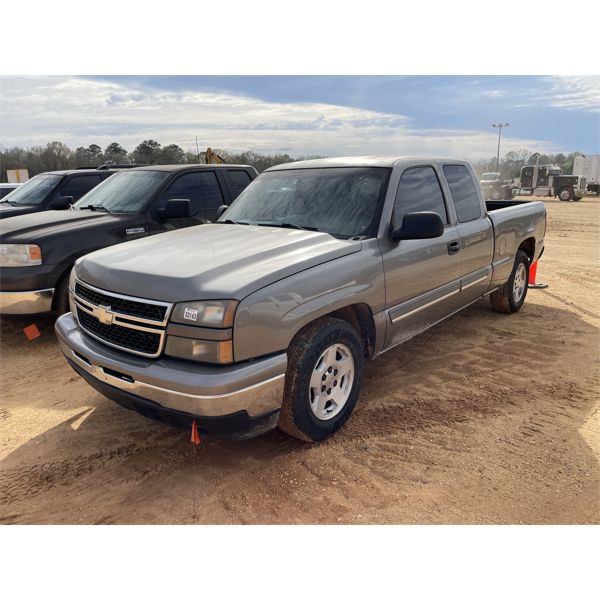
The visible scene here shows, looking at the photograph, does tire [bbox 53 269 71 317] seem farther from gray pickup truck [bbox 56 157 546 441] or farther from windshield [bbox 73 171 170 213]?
gray pickup truck [bbox 56 157 546 441]

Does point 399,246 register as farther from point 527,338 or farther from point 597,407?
point 527,338

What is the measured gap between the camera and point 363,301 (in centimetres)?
334

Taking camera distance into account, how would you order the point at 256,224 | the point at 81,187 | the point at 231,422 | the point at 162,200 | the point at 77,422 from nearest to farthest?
the point at 231,422 < the point at 77,422 < the point at 256,224 < the point at 162,200 < the point at 81,187

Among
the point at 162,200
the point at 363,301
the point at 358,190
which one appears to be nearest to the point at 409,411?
the point at 363,301

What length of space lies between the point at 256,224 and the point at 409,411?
192 cm

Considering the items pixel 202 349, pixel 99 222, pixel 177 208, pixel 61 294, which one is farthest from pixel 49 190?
pixel 202 349

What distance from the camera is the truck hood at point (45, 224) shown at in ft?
17.1

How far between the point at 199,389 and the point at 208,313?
0.40 metres

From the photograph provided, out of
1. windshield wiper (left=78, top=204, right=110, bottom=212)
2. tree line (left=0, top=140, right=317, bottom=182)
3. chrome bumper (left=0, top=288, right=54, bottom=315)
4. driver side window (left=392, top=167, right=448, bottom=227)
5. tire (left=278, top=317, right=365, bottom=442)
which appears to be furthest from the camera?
tree line (left=0, top=140, right=317, bottom=182)

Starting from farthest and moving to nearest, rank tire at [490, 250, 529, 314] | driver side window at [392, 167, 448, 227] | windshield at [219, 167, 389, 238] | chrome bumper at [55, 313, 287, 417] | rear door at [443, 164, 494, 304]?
tire at [490, 250, 529, 314]
rear door at [443, 164, 494, 304]
driver side window at [392, 167, 448, 227]
windshield at [219, 167, 389, 238]
chrome bumper at [55, 313, 287, 417]

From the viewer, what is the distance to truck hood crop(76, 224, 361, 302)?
2.70 meters

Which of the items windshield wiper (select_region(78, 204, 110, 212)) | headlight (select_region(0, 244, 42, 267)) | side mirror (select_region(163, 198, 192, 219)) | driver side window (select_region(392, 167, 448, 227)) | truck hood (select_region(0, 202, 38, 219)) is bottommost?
headlight (select_region(0, 244, 42, 267))

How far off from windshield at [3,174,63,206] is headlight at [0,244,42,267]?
3.13 meters


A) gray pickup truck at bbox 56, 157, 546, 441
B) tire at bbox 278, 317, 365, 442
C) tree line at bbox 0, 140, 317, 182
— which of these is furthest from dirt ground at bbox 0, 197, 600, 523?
tree line at bbox 0, 140, 317, 182
